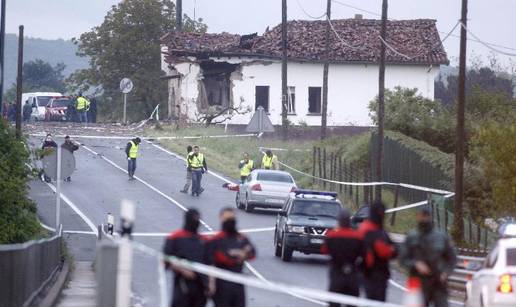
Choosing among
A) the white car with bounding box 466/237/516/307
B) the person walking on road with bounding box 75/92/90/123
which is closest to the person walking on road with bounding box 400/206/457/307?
the white car with bounding box 466/237/516/307

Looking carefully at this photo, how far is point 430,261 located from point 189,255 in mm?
2897

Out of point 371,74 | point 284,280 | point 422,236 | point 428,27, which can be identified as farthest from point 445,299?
point 428,27

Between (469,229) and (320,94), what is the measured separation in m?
44.5

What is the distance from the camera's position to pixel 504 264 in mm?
17750

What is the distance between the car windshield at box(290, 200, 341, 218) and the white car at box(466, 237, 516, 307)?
14.0 metres

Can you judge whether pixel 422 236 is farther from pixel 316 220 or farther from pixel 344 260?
pixel 316 220

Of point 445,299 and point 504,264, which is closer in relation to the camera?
point 445,299

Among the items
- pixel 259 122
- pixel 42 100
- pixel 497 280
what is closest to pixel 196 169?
pixel 259 122

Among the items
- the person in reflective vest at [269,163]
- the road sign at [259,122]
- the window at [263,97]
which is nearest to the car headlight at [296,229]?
the person in reflective vest at [269,163]

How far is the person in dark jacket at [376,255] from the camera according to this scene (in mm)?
14953

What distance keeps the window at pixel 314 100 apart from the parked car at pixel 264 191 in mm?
32359

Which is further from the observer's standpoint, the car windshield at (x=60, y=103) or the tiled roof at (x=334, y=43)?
the car windshield at (x=60, y=103)

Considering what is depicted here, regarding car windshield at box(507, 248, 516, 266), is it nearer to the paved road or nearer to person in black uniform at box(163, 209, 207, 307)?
person in black uniform at box(163, 209, 207, 307)

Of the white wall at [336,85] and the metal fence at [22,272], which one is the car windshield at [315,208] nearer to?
the metal fence at [22,272]
